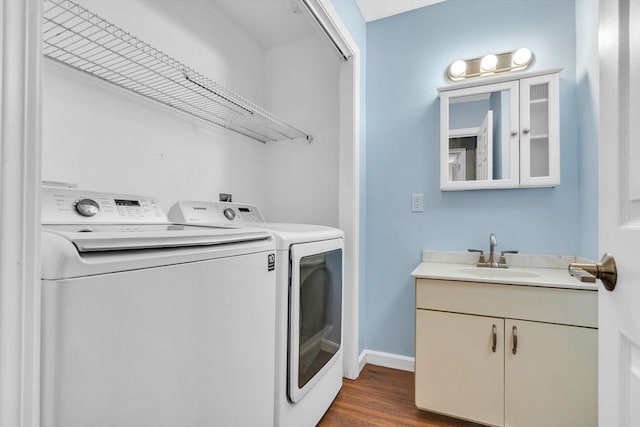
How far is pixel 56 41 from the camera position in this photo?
1.20 m

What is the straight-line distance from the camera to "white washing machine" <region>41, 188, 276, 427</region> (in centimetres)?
53

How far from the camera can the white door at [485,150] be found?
194cm

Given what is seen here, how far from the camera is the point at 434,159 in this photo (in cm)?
213

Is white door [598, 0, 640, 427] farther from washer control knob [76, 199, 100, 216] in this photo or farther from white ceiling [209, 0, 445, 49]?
white ceiling [209, 0, 445, 49]

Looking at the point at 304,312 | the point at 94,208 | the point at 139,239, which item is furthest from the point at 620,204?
the point at 94,208

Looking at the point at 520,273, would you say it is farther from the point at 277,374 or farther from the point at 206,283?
the point at 206,283

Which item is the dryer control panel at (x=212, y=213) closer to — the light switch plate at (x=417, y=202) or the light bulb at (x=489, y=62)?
A: the light switch plate at (x=417, y=202)

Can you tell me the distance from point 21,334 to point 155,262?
288 mm

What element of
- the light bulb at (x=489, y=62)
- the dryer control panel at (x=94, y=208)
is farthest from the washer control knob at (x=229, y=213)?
the light bulb at (x=489, y=62)

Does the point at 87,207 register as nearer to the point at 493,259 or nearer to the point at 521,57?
the point at 493,259

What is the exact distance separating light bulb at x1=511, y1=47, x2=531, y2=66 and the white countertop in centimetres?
122

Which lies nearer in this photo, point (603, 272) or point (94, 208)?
point (603, 272)

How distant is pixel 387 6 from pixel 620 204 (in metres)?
2.16

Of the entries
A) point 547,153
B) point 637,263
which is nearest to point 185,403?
point 637,263
